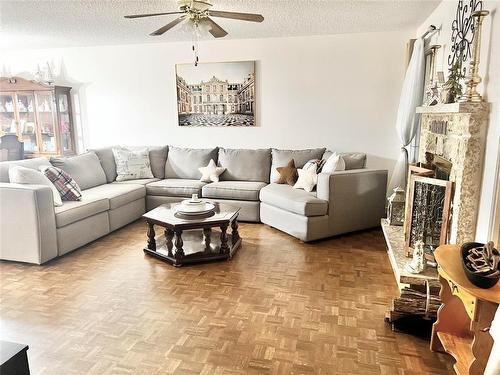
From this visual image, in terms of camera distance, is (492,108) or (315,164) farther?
(315,164)

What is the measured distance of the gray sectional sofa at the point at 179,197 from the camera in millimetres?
3174

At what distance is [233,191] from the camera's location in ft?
14.5

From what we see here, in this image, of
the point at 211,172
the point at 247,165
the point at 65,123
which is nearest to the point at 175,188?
the point at 211,172

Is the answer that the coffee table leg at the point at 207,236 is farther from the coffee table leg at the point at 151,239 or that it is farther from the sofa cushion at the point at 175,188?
the sofa cushion at the point at 175,188

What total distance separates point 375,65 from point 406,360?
3.63m

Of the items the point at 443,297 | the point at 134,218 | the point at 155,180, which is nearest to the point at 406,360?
the point at 443,297

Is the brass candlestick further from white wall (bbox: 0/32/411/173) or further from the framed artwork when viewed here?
white wall (bbox: 0/32/411/173)

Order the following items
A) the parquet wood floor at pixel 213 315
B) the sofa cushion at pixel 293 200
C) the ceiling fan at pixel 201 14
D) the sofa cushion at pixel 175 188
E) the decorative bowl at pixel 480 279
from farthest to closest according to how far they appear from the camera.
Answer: the sofa cushion at pixel 175 188 → the sofa cushion at pixel 293 200 → the ceiling fan at pixel 201 14 → the parquet wood floor at pixel 213 315 → the decorative bowl at pixel 480 279

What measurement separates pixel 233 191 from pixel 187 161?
987 mm

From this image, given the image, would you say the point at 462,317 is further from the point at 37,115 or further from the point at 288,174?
the point at 37,115

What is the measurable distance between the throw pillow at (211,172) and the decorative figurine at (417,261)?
9.10 ft

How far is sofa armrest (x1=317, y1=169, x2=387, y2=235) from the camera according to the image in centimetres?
379

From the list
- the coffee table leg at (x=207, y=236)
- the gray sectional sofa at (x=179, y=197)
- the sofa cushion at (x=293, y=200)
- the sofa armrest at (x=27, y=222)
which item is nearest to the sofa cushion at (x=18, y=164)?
the gray sectional sofa at (x=179, y=197)

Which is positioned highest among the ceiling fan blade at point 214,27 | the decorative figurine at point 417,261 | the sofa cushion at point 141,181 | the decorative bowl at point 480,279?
the ceiling fan blade at point 214,27
